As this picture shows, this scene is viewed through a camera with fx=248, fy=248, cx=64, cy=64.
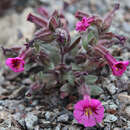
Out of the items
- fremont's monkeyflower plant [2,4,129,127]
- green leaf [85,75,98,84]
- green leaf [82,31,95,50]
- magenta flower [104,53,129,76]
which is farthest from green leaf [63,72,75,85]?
magenta flower [104,53,129,76]

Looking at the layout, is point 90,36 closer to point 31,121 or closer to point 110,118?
point 110,118

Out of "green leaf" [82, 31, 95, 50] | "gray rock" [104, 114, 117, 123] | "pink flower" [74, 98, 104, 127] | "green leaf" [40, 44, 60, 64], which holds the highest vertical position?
"green leaf" [82, 31, 95, 50]

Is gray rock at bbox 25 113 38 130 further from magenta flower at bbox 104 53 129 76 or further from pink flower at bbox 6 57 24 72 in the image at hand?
magenta flower at bbox 104 53 129 76

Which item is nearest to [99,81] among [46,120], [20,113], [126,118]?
[126,118]

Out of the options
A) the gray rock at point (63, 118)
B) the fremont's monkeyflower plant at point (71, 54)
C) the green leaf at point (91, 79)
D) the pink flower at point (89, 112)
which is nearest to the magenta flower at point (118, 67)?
the fremont's monkeyflower plant at point (71, 54)

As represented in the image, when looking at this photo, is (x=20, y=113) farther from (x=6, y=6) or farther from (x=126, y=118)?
(x=6, y=6)

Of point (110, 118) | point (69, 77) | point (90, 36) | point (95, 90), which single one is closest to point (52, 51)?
point (69, 77)
